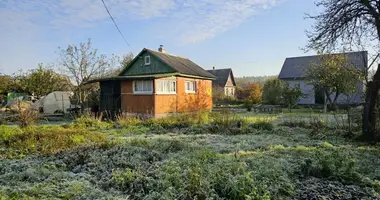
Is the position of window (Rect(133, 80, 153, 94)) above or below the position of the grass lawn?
above

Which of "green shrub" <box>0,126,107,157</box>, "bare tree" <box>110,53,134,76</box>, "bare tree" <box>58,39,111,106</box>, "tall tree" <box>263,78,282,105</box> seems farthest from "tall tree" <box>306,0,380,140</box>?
"bare tree" <box>110,53,134,76</box>

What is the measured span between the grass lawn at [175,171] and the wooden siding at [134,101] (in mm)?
8234

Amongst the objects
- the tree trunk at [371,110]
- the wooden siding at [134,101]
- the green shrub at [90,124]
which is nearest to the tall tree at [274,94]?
the wooden siding at [134,101]

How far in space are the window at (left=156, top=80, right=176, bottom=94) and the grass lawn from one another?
28.1ft

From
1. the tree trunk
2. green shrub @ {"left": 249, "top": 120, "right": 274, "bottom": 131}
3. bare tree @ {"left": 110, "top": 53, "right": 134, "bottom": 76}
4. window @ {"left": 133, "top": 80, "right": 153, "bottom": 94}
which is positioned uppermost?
bare tree @ {"left": 110, "top": 53, "right": 134, "bottom": 76}

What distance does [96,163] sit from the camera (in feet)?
17.6

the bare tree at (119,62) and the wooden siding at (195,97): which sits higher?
the bare tree at (119,62)

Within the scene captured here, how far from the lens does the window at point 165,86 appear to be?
53.3ft

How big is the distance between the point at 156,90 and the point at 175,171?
11777mm

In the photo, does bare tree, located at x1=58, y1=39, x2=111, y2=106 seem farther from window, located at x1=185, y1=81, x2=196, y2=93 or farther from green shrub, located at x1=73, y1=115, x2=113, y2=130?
green shrub, located at x1=73, y1=115, x2=113, y2=130

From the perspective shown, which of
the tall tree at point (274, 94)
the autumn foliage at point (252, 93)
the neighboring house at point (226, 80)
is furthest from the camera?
the neighboring house at point (226, 80)

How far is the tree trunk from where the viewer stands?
27.3 feet

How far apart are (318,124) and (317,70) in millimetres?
9728

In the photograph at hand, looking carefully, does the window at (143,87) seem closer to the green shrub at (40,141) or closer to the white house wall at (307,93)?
the green shrub at (40,141)
